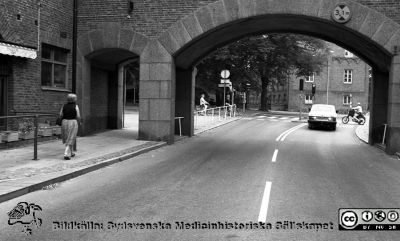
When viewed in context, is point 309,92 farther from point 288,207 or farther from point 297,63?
point 288,207

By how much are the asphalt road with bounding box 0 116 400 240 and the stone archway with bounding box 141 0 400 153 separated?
3.93 meters

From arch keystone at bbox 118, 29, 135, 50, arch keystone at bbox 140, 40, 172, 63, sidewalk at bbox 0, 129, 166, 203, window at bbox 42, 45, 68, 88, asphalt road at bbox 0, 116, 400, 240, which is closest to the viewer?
asphalt road at bbox 0, 116, 400, 240

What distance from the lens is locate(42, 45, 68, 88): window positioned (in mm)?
17484

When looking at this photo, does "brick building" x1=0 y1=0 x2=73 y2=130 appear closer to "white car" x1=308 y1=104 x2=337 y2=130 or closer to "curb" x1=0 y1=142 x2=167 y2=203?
"curb" x1=0 y1=142 x2=167 y2=203

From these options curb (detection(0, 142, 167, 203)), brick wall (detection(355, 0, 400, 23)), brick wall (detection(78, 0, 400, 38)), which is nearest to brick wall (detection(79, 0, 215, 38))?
brick wall (detection(78, 0, 400, 38))

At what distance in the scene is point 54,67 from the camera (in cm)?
1817

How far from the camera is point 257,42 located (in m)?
44.8

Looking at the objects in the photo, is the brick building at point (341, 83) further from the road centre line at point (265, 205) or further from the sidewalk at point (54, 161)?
the road centre line at point (265, 205)

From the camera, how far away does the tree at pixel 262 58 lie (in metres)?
44.7

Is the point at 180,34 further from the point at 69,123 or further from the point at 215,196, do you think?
the point at 215,196

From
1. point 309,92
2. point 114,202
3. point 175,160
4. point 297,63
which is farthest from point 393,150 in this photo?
point 309,92

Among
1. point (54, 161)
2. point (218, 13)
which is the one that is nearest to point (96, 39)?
point (218, 13)

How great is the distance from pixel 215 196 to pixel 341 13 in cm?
1100

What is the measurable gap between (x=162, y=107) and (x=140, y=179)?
8.40 m
